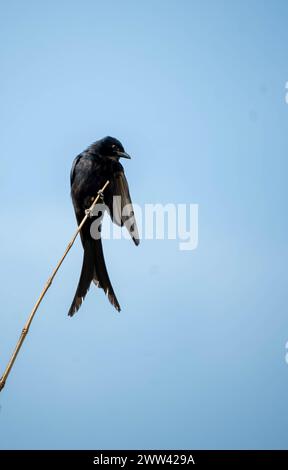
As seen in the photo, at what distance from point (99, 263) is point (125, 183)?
3.05ft

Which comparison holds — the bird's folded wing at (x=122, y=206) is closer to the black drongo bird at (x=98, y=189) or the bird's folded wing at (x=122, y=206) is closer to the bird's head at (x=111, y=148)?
the black drongo bird at (x=98, y=189)

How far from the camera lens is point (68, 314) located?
4.16 m

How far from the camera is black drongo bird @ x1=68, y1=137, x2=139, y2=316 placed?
5.27m

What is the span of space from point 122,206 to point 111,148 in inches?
31.0

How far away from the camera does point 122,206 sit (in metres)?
5.48

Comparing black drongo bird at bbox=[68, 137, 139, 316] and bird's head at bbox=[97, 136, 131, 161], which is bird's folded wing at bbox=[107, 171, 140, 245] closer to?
black drongo bird at bbox=[68, 137, 139, 316]

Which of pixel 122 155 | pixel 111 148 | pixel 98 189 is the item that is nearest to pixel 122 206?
pixel 98 189

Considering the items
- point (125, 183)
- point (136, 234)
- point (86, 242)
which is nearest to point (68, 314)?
point (136, 234)

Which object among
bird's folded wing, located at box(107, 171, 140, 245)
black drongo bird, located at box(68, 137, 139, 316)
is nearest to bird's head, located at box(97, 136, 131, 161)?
black drongo bird, located at box(68, 137, 139, 316)

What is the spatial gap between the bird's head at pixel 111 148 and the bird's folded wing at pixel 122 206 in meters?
0.20

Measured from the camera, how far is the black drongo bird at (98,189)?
527 centimetres

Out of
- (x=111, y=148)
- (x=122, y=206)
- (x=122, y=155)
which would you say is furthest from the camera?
(x=111, y=148)

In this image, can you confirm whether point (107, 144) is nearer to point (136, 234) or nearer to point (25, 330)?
point (136, 234)

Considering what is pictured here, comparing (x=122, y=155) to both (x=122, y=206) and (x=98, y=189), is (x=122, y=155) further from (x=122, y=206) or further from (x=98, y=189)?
(x=122, y=206)
